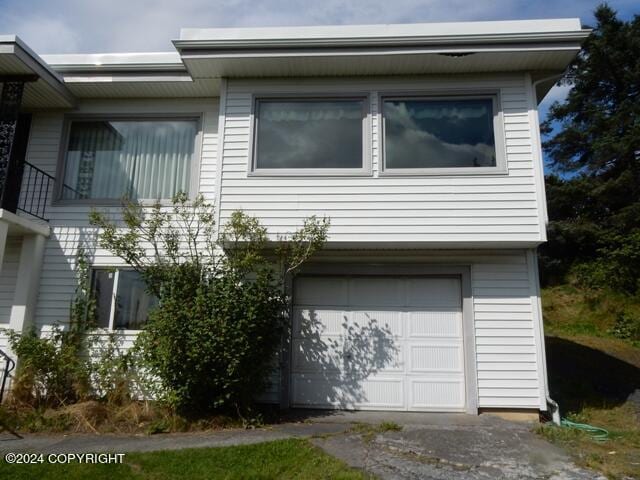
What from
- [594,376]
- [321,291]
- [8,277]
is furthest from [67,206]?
[594,376]

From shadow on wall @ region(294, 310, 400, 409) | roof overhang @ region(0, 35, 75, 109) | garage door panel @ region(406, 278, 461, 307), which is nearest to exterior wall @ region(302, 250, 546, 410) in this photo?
garage door panel @ region(406, 278, 461, 307)

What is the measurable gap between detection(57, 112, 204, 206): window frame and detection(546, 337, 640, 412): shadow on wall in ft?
24.9

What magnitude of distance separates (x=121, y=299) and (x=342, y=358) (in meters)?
3.96

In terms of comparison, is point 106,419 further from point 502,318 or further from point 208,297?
point 502,318

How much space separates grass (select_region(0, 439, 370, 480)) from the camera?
4691mm

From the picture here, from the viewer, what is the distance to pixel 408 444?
5.64m

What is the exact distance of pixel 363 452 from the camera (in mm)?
5359

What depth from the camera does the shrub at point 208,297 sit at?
20.6ft

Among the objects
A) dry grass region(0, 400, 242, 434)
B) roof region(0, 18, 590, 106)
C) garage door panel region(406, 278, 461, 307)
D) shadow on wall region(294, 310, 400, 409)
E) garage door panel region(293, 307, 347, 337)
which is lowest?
dry grass region(0, 400, 242, 434)

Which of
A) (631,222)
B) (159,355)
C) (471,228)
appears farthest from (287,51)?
(631,222)

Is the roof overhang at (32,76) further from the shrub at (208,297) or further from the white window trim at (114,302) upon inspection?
the white window trim at (114,302)

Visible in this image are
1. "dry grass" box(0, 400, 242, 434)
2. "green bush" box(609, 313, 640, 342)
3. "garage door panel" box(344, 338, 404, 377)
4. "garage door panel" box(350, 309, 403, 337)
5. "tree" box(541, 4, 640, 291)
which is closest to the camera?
"dry grass" box(0, 400, 242, 434)

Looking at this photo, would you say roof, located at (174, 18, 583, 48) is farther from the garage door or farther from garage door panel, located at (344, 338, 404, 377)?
garage door panel, located at (344, 338, 404, 377)

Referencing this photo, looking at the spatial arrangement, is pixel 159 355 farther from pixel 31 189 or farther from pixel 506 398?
pixel 506 398
